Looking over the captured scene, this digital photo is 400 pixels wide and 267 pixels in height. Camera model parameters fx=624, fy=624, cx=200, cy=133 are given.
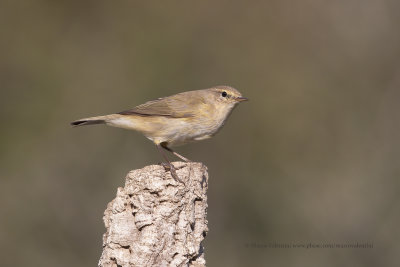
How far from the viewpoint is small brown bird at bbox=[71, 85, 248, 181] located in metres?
7.34

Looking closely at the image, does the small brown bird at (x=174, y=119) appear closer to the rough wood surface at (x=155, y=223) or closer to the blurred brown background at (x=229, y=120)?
the rough wood surface at (x=155, y=223)

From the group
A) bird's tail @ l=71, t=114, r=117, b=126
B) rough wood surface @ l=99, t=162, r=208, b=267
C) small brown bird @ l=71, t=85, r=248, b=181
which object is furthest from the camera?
small brown bird @ l=71, t=85, r=248, b=181

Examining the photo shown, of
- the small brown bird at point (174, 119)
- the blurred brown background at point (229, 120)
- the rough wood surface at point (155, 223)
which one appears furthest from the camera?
the blurred brown background at point (229, 120)

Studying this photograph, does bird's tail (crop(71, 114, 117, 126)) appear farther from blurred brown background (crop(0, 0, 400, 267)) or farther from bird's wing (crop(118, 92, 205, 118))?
blurred brown background (crop(0, 0, 400, 267))

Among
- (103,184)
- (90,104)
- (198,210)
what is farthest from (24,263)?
(198,210)

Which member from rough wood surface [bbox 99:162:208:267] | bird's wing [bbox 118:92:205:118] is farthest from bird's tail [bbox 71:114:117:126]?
rough wood surface [bbox 99:162:208:267]

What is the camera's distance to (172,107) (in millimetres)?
7488

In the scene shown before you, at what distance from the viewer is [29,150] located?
11.4m

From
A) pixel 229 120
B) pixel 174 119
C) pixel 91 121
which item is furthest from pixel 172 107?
pixel 229 120

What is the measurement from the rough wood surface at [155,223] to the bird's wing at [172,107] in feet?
8.33

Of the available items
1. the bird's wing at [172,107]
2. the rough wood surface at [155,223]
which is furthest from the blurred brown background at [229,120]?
the rough wood surface at [155,223]

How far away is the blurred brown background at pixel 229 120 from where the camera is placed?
10.5 metres

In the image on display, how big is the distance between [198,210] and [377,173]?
710cm

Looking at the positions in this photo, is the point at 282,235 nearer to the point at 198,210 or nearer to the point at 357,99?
the point at 357,99
